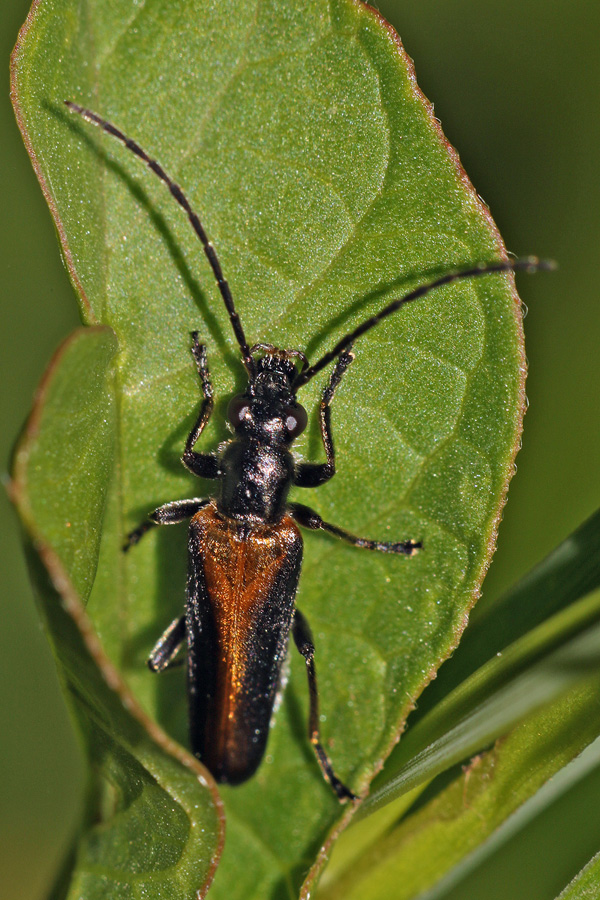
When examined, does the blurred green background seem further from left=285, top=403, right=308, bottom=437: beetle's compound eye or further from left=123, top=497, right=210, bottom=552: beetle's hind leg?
left=285, top=403, right=308, bottom=437: beetle's compound eye

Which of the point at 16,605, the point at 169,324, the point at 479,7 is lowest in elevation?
the point at 16,605

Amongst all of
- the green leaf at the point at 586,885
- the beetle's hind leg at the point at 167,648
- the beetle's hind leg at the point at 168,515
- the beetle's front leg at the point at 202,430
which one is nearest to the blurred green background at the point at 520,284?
the beetle's hind leg at the point at 168,515

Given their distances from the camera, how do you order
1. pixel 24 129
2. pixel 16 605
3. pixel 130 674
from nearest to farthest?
→ 1. pixel 24 129
2. pixel 130 674
3. pixel 16 605

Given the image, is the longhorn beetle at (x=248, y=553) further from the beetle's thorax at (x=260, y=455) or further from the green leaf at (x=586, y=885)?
the green leaf at (x=586, y=885)

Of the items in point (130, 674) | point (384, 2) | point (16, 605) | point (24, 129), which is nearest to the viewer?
point (24, 129)

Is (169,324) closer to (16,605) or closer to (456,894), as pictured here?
(16,605)

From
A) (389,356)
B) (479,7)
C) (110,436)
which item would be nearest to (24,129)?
(110,436)
